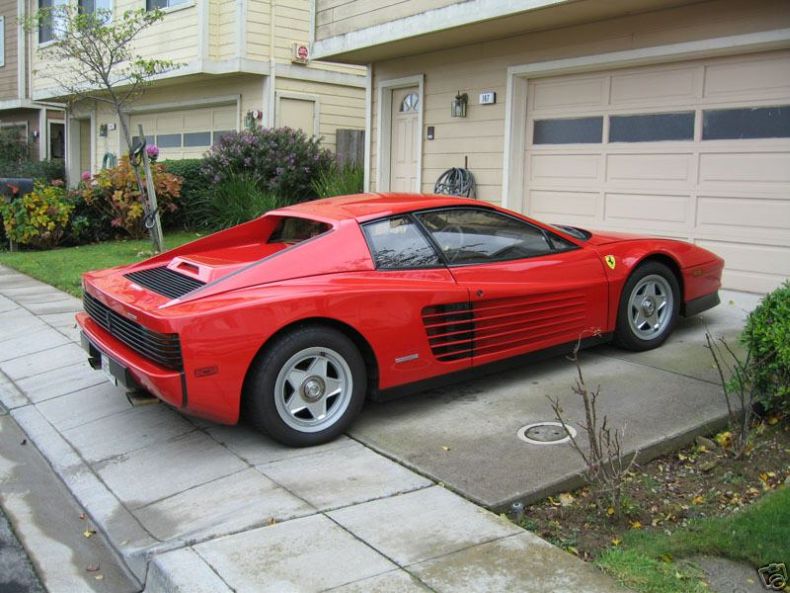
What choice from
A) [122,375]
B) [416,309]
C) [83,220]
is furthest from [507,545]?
[83,220]

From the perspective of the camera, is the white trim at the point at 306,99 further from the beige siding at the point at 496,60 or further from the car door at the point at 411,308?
the car door at the point at 411,308

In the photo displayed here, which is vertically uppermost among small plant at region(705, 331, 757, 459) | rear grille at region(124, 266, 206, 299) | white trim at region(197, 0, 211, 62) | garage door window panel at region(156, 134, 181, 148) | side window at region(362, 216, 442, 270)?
white trim at region(197, 0, 211, 62)

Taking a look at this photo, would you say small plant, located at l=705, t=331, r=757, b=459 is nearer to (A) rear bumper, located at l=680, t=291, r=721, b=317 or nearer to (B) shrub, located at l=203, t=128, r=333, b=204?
(A) rear bumper, located at l=680, t=291, r=721, b=317

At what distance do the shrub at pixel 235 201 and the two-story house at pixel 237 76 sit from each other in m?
1.79

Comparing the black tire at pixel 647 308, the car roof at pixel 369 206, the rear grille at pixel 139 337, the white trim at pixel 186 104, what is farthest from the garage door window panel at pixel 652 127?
the white trim at pixel 186 104

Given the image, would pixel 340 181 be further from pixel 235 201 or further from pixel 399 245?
pixel 399 245

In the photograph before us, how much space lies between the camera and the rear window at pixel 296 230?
5.15m

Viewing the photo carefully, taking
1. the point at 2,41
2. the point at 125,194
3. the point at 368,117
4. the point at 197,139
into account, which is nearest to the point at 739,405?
the point at 368,117

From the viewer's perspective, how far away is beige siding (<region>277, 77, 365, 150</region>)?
15648 millimetres

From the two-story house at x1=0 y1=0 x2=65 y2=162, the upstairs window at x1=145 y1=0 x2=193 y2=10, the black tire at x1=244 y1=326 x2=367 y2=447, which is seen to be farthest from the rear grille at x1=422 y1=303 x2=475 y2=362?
the two-story house at x1=0 y1=0 x2=65 y2=162

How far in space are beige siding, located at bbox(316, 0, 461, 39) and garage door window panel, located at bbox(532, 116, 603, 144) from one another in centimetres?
188

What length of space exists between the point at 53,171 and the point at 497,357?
1992 centimetres

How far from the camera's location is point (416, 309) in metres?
4.84

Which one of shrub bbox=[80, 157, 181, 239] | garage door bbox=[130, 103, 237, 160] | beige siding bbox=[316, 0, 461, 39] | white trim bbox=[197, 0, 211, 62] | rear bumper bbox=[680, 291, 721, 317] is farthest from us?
garage door bbox=[130, 103, 237, 160]
